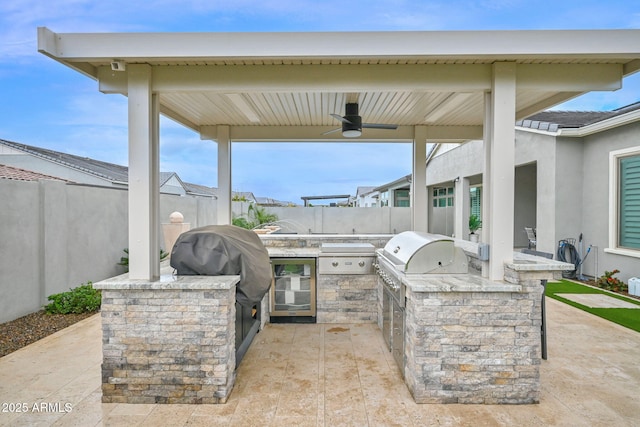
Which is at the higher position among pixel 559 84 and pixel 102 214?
pixel 559 84

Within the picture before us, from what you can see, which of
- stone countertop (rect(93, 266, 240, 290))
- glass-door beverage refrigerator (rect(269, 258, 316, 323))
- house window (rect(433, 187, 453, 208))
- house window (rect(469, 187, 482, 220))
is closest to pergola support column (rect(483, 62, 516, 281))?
stone countertop (rect(93, 266, 240, 290))

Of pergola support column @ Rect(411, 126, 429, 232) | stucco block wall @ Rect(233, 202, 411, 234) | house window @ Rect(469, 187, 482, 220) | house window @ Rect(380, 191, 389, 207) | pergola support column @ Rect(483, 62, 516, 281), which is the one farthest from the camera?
house window @ Rect(380, 191, 389, 207)

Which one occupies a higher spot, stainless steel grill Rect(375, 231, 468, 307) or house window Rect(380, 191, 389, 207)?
house window Rect(380, 191, 389, 207)

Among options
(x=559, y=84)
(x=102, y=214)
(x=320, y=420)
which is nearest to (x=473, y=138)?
(x=559, y=84)

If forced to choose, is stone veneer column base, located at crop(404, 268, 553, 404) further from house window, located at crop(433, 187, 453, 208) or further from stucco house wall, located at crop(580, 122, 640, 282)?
house window, located at crop(433, 187, 453, 208)

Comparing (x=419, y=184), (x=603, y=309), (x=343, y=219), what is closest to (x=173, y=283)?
(x=419, y=184)

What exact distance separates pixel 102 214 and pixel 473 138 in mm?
6332

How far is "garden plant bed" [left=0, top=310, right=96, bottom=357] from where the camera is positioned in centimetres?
389

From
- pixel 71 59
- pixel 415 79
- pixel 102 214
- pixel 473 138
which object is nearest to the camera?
pixel 71 59

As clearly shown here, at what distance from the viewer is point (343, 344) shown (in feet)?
12.8

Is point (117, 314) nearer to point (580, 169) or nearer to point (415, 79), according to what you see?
point (415, 79)

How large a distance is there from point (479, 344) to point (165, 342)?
235cm

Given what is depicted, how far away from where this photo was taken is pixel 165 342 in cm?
275

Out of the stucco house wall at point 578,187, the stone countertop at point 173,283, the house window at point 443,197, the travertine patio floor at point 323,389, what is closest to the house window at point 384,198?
the house window at point 443,197
